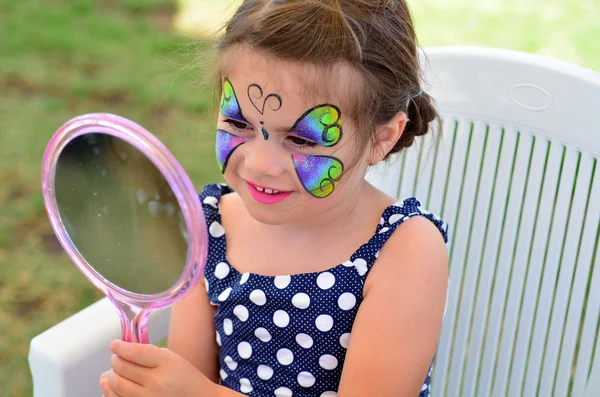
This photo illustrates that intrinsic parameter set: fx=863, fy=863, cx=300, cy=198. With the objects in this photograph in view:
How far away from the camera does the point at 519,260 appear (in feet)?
3.87

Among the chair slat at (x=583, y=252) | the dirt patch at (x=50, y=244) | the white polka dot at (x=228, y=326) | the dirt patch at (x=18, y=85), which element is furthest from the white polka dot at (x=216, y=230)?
the dirt patch at (x=18, y=85)

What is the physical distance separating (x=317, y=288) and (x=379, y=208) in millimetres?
126

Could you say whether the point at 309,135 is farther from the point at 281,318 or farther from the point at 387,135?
the point at 281,318

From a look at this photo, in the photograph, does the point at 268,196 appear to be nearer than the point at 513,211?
Yes

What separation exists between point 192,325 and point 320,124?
35 centimetres

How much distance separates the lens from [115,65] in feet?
9.06

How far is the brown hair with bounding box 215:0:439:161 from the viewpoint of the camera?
2.89 feet

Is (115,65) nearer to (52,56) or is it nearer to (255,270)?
(52,56)

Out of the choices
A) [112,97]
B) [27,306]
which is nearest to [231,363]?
[27,306]

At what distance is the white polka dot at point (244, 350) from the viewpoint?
3.49ft

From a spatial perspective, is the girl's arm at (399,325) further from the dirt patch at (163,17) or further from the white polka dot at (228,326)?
the dirt patch at (163,17)

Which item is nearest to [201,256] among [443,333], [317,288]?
[317,288]

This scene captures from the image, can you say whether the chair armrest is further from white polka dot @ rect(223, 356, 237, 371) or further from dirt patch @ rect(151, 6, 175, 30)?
dirt patch @ rect(151, 6, 175, 30)

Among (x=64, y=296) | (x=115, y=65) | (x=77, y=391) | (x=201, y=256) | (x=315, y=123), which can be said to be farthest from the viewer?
(x=115, y=65)
